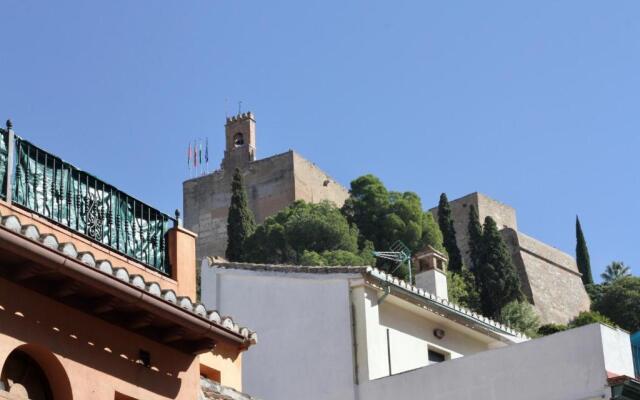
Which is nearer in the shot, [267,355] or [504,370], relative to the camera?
[504,370]

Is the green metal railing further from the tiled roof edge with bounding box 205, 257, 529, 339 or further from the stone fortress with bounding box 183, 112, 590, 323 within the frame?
the stone fortress with bounding box 183, 112, 590, 323

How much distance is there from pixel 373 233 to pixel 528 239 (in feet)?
61.8

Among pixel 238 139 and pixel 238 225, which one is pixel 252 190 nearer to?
pixel 238 139

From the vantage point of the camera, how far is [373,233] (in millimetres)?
67562

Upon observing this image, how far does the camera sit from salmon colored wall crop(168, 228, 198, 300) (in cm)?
1341

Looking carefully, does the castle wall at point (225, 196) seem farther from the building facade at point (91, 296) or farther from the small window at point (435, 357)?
the building facade at point (91, 296)

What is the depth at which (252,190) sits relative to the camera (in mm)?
80125

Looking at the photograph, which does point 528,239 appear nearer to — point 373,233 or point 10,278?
point 373,233

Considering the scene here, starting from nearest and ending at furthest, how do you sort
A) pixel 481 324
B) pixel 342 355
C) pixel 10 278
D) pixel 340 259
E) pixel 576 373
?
pixel 10 278 < pixel 576 373 < pixel 342 355 < pixel 481 324 < pixel 340 259

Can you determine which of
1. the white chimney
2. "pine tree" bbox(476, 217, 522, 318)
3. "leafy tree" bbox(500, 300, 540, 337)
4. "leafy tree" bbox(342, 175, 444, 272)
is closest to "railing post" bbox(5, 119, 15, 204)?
the white chimney

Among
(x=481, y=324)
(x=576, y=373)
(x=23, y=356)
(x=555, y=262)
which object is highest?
(x=555, y=262)

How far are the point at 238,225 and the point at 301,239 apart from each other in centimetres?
368

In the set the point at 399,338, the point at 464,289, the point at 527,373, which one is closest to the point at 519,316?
the point at 464,289

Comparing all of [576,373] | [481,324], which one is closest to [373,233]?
[481,324]
